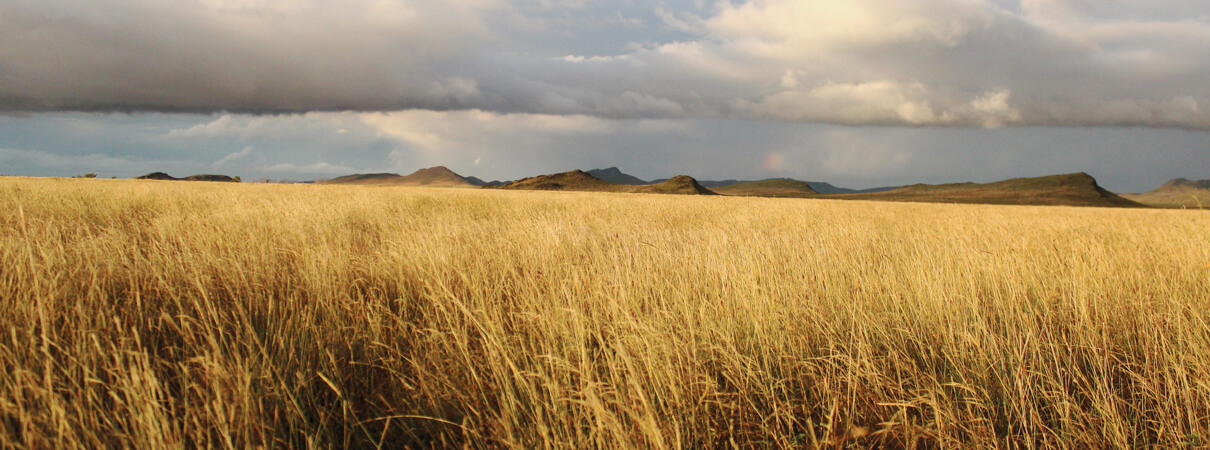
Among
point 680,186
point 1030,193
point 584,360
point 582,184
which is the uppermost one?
point 582,184

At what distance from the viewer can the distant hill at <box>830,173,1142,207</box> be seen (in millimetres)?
99438

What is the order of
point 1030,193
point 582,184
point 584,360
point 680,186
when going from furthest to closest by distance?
point 582,184, point 680,186, point 1030,193, point 584,360

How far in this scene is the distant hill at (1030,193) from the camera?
99.4 meters

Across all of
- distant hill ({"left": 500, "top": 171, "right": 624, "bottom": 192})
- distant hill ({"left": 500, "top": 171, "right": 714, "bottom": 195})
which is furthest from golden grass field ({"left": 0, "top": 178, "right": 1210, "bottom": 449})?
distant hill ({"left": 500, "top": 171, "right": 624, "bottom": 192})

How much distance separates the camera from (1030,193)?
372 ft

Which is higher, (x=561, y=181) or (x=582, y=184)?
(x=561, y=181)

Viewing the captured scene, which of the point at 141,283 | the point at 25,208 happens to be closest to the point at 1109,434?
the point at 141,283

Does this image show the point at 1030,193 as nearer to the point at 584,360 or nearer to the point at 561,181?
the point at 561,181

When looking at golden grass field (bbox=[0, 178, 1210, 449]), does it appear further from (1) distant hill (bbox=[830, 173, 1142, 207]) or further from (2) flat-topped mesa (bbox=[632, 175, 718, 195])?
(2) flat-topped mesa (bbox=[632, 175, 718, 195])

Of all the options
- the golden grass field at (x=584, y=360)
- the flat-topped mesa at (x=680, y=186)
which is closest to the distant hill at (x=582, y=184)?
the flat-topped mesa at (x=680, y=186)

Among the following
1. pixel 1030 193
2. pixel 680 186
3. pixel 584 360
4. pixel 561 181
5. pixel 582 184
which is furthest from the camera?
pixel 561 181

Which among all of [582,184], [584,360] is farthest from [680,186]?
[584,360]

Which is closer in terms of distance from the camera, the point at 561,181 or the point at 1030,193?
the point at 1030,193

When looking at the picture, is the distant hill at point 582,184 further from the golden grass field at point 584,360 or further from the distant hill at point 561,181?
the golden grass field at point 584,360
